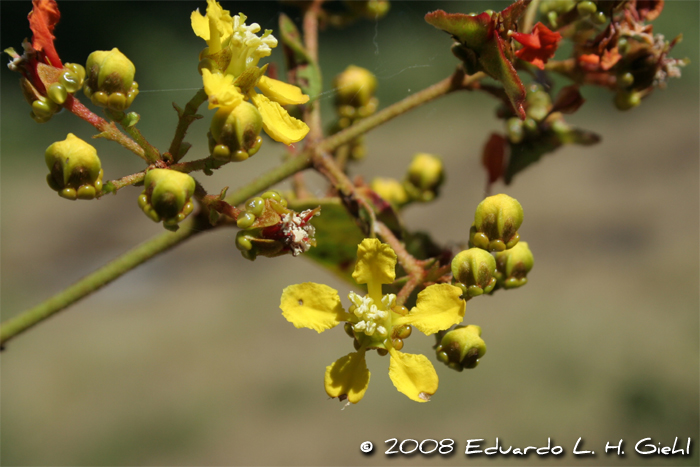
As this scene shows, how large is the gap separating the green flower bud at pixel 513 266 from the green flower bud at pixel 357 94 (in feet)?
2.23

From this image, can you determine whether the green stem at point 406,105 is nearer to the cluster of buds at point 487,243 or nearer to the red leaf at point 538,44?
the red leaf at point 538,44

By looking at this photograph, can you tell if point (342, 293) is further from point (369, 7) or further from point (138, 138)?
point (138, 138)

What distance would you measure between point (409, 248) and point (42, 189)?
714 cm

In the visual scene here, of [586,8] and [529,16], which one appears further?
[529,16]

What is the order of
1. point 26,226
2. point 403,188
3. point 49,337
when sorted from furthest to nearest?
point 26,226 < point 49,337 < point 403,188

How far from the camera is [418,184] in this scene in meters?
1.84

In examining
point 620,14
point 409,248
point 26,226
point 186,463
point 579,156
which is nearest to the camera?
point 620,14

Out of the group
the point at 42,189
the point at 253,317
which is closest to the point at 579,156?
the point at 253,317

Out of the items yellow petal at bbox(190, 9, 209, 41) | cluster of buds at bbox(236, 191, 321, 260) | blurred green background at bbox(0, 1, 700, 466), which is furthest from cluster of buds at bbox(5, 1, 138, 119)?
blurred green background at bbox(0, 1, 700, 466)

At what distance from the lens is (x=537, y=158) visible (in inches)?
57.9

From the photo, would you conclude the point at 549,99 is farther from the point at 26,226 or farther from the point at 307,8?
the point at 26,226

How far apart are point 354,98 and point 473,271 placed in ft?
2.61

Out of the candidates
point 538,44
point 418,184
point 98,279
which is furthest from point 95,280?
point 418,184

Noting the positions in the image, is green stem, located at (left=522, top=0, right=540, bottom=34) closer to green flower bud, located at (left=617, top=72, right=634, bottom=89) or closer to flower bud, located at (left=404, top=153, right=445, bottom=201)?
green flower bud, located at (left=617, top=72, right=634, bottom=89)
